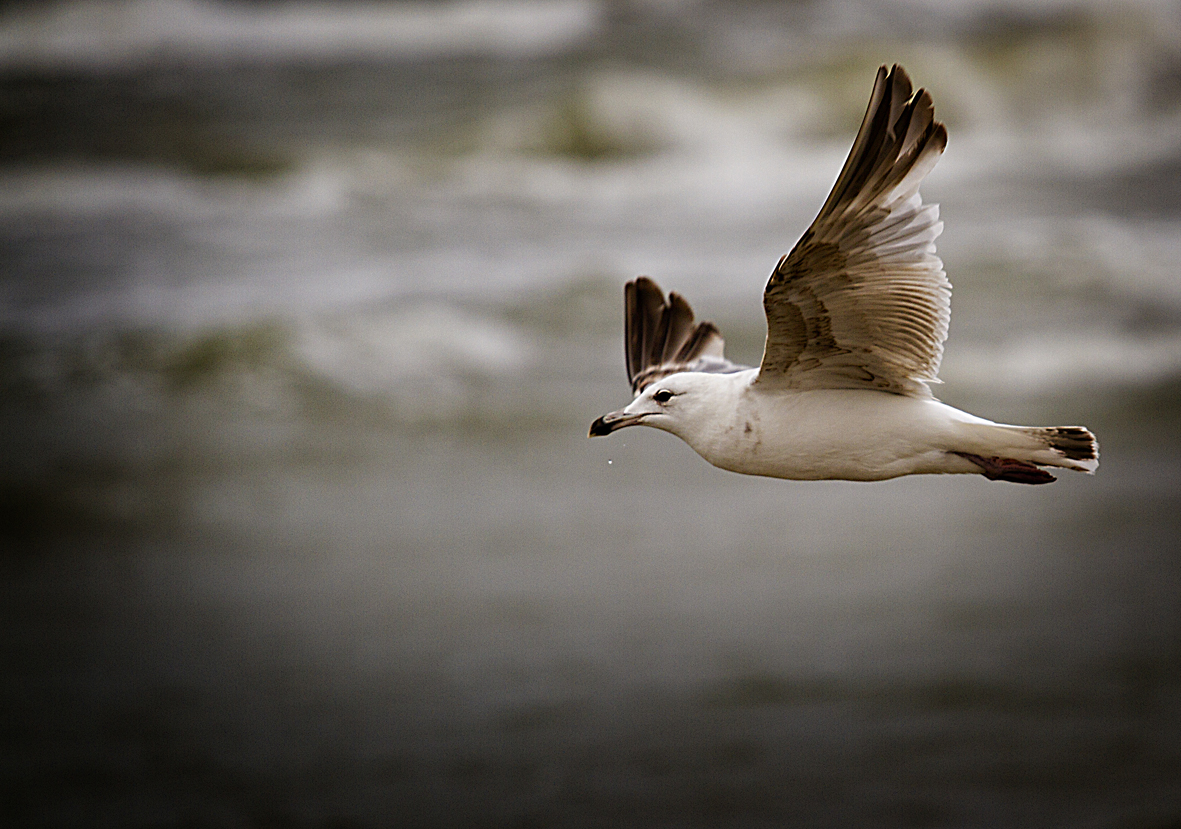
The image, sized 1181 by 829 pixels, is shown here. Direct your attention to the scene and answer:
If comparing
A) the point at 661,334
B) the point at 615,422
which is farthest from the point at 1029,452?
the point at 661,334

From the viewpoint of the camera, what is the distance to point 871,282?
5.11 ft

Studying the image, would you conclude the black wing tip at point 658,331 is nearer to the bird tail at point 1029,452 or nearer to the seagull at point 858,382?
the seagull at point 858,382

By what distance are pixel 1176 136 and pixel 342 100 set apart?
4.38m

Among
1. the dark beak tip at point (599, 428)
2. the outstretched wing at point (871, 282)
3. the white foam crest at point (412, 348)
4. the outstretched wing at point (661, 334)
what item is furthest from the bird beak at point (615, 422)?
the white foam crest at point (412, 348)

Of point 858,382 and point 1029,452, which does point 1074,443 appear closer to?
point 1029,452

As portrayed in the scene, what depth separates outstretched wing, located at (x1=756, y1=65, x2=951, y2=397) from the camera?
4.69 ft

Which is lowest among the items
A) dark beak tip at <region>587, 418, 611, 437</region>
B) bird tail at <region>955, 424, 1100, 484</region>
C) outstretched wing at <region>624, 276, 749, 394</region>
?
bird tail at <region>955, 424, 1100, 484</region>

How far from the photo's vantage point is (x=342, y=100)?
22.3 ft

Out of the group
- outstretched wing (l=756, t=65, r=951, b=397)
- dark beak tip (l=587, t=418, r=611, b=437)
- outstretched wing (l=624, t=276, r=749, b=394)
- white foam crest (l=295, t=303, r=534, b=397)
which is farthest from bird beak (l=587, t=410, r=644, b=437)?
white foam crest (l=295, t=303, r=534, b=397)

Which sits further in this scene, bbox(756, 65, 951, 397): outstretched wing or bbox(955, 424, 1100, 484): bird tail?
bbox(955, 424, 1100, 484): bird tail

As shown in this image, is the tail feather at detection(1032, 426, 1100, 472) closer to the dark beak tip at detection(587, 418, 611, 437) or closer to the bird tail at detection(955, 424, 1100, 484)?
the bird tail at detection(955, 424, 1100, 484)

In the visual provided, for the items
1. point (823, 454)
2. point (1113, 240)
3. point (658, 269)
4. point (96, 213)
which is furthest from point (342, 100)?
point (823, 454)

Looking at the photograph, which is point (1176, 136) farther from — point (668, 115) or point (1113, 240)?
point (668, 115)

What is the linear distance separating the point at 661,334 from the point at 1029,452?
0.76m
